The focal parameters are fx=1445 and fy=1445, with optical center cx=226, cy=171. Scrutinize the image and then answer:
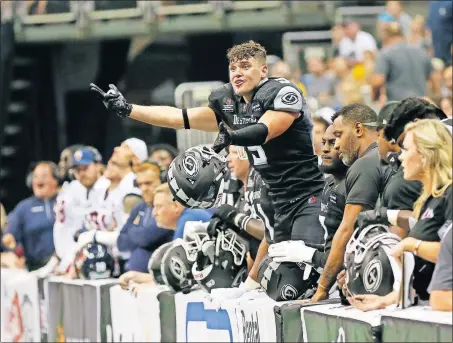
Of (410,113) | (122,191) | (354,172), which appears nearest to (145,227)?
(122,191)

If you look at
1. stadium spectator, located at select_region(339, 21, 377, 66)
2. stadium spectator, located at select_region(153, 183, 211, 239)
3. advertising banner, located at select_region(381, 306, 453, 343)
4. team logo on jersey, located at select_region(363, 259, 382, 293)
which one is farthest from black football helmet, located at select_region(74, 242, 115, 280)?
advertising banner, located at select_region(381, 306, 453, 343)

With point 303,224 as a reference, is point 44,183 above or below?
above

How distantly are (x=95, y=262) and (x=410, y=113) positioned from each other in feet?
19.6

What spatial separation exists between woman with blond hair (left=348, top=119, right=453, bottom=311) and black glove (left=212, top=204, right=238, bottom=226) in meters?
2.92

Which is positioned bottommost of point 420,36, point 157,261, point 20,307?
point 20,307

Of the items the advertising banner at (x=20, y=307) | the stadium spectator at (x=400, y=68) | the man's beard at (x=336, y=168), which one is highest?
the stadium spectator at (x=400, y=68)

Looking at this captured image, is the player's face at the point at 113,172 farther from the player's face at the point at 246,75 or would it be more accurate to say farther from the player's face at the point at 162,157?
the player's face at the point at 246,75

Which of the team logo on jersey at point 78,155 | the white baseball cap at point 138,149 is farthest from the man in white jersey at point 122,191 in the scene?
the team logo on jersey at point 78,155

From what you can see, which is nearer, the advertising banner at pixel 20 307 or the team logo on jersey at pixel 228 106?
the team logo on jersey at pixel 228 106

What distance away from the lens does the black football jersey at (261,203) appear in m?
10.4

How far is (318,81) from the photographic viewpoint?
58.3 feet

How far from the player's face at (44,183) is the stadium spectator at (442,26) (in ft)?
15.1

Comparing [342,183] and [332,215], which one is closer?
[342,183]

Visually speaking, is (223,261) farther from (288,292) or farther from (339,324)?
(339,324)
